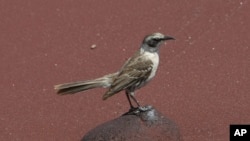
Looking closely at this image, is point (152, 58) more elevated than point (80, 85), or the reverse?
point (152, 58)

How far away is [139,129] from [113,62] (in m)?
6.34

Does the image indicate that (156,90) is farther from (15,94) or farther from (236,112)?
(15,94)

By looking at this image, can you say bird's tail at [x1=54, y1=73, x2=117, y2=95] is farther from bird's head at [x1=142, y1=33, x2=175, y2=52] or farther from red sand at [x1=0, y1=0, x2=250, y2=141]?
red sand at [x1=0, y1=0, x2=250, y2=141]

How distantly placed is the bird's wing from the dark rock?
364 millimetres

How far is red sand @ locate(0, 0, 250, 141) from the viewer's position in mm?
13266

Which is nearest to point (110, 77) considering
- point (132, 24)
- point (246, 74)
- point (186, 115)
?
point (186, 115)

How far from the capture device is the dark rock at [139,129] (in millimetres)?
9000

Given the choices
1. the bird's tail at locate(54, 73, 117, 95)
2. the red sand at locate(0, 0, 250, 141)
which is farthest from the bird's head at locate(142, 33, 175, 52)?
the red sand at locate(0, 0, 250, 141)

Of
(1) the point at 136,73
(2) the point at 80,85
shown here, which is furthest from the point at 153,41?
(2) the point at 80,85

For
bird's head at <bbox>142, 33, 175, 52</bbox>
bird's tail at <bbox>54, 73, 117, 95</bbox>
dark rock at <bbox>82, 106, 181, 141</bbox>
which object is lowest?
dark rock at <bbox>82, 106, 181, 141</bbox>

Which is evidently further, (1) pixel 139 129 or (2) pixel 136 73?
(2) pixel 136 73

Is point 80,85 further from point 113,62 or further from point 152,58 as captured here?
point 113,62

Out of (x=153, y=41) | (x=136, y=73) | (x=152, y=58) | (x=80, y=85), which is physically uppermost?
(x=153, y=41)

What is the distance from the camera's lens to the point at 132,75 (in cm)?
930
